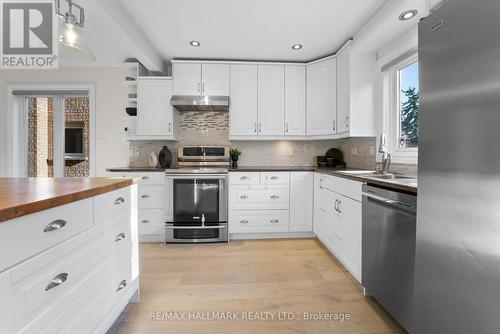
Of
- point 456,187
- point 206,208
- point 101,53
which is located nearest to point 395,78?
point 456,187

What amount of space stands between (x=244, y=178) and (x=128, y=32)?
6.37ft

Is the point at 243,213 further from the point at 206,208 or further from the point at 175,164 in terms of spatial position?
the point at 175,164

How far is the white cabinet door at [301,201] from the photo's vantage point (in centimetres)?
332

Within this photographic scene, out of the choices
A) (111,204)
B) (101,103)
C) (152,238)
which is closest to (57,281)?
(111,204)

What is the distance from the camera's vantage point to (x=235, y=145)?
3861mm

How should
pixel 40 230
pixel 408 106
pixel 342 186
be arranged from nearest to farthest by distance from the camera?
pixel 40 230, pixel 342 186, pixel 408 106

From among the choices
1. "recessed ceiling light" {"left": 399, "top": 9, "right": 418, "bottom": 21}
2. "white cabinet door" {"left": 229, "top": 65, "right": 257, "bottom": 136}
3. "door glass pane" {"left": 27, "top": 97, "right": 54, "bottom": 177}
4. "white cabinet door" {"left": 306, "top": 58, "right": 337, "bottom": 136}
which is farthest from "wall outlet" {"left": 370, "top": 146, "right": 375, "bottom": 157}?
"door glass pane" {"left": 27, "top": 97, "right": 54, "bottom": 177}

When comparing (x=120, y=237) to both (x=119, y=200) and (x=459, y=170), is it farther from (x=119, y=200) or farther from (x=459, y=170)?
(x=459, y=170)

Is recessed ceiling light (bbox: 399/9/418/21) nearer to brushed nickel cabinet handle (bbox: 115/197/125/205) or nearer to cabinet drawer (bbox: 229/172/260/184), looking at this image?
cabinet drawer (bbox: 229/172/260/184)

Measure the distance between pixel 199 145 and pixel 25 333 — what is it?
305 cm

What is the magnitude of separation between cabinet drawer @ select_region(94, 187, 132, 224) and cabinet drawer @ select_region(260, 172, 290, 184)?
1779 mm

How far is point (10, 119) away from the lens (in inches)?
149

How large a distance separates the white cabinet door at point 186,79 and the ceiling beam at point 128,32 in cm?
27

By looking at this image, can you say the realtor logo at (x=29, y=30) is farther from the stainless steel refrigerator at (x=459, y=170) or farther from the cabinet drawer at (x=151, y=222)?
the stainless steel refrigerator at (x=459, y=170)
